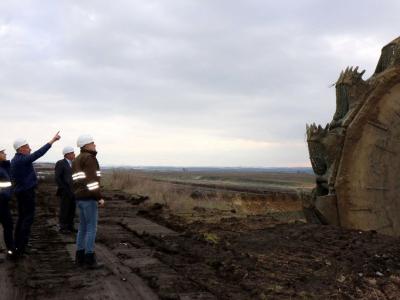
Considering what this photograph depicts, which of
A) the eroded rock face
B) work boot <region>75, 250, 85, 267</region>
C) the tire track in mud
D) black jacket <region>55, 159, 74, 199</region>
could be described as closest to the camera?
the tire track in mud

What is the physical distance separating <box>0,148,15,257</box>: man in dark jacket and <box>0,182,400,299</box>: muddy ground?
438 millimetres

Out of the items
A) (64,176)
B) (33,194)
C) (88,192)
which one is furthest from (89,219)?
(64,176)

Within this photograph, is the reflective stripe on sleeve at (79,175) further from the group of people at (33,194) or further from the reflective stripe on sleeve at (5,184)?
the reflective stripe on sleeve at (5,184)

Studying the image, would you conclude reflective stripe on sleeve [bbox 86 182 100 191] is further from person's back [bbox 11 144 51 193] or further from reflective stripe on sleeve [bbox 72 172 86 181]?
person's back [bbox 11 144 51 193]

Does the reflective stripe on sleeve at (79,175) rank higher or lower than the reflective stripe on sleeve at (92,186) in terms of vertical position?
higher

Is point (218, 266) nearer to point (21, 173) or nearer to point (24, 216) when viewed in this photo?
point (24, 216)

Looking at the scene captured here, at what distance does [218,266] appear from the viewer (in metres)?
8.03

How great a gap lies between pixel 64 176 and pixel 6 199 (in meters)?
3.70

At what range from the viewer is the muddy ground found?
6.50m

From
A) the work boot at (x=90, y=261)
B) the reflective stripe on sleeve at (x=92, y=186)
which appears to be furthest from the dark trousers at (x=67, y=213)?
the reflective stripe on sleeve at (x=92, y=186)

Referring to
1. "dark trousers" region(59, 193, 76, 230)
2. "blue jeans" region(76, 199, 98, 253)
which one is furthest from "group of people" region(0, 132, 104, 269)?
"dark trousers" region(59, 193, 76, 230)

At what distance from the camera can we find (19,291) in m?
6.55

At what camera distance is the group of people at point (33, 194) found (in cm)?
786

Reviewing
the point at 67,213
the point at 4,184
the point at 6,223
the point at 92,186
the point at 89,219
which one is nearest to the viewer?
the point at 92,186
